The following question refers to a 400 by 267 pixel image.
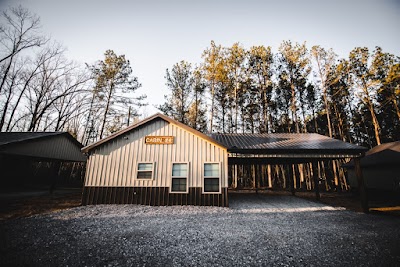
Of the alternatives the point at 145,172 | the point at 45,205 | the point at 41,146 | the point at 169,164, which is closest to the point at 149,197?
the point at 145,172

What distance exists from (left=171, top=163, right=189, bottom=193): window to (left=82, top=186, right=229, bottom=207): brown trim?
26 cm

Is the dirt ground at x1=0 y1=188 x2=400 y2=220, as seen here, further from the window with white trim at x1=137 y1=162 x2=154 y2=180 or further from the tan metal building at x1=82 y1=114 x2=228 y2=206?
the window with white trim at x1=137 y1=162 x2=154 y2=180

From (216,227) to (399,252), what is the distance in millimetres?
4468

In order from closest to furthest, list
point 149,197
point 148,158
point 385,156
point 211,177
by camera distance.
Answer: point 149,197
point 211,177
point 148,158
point 385,156

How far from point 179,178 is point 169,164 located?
0.93m

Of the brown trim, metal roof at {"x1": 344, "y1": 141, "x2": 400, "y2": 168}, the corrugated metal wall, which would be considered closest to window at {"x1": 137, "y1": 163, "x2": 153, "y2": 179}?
the corrugated metal wall

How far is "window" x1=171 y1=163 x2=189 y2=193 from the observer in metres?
8.88

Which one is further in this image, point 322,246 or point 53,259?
point 322,246

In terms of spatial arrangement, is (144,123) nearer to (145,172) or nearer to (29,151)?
(145,172)

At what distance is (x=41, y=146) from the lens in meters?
14.1

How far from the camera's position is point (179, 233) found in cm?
494

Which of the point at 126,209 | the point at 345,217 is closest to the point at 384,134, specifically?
the point at 345,217

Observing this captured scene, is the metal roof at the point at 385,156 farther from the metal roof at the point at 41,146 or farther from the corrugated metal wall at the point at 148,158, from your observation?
the metal roof at the point at 41,146

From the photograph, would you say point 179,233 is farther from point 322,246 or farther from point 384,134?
point 384,134
